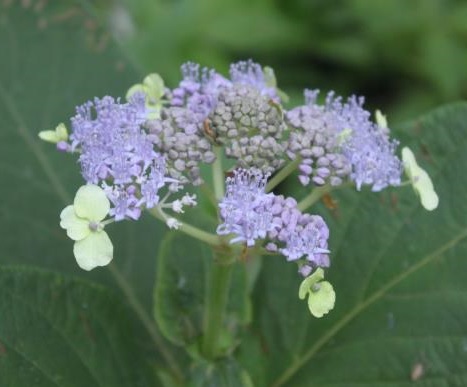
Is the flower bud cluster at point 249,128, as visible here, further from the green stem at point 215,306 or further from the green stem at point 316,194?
the green stem at point 215,306

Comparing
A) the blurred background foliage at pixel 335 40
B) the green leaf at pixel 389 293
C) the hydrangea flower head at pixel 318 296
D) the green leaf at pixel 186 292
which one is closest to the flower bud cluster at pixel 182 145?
the hydrangea flower head at pixel 318 296

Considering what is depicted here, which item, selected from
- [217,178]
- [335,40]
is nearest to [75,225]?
[217,178]

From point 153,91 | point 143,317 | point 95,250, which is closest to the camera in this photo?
point 95,250

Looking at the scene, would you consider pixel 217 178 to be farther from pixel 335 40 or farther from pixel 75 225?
pixel 335 40

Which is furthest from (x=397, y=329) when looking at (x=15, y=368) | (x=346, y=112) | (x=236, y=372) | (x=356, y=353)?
(x=15, y=368)

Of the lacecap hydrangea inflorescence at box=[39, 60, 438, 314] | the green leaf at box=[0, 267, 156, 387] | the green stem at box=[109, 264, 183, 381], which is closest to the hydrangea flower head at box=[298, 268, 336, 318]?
the lacecap hydrangea inflorescence at box=[39, 60, 438, 314]

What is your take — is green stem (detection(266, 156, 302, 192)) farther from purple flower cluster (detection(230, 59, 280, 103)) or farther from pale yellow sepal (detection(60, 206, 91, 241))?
pale yellow sepal (detection(60, 206, 91, 241))

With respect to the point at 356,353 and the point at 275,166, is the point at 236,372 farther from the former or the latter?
the point at 275,166
